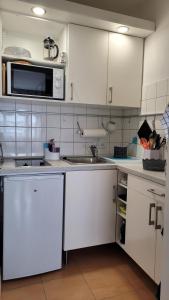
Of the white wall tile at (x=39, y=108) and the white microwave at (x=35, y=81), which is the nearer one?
the white microwave at (x=35, y=81)

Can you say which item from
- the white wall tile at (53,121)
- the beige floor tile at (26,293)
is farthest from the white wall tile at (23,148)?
the beige floor tile at (26,293)

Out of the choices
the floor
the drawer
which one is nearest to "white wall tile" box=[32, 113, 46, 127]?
the drawer

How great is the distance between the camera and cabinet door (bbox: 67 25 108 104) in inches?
75.2

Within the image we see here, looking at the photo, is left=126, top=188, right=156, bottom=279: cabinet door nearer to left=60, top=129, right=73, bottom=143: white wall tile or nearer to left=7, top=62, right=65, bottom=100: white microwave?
left=60, top=129, right=73, bottom=143: white wall tile

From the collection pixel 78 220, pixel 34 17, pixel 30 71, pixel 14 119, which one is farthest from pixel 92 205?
pixel 34 17

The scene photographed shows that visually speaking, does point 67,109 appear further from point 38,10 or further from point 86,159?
point 38,10

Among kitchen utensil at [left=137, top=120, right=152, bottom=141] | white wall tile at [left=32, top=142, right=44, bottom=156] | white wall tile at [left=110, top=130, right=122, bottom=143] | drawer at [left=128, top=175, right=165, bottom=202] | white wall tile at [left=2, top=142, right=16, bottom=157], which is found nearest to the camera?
drawer at [left=128, top=175, right=165, bottom=202]

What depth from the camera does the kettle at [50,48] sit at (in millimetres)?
1974

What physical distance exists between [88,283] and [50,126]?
1418 millimetres

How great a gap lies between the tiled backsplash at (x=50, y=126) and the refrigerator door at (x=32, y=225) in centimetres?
60

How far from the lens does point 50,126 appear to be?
223 centimetres

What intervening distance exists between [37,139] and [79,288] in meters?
1.33

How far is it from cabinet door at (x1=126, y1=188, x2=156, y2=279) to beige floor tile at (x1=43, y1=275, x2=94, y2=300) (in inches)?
17.3

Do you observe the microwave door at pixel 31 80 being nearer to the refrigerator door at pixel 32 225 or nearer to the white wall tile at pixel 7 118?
the white wall tile at pixel 7 118
